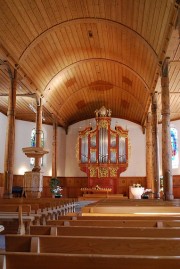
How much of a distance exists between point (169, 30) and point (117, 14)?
2426 millimetres

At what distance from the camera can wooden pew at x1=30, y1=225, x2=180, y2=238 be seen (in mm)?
2883

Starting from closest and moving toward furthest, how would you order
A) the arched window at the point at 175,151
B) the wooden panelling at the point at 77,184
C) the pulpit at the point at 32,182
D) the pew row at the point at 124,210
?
the pew row at the point at 124,210 → the pulpit at the point at 32,182 → the arched window at the point at 175,151 → the wooden panelling at the point at 77,184

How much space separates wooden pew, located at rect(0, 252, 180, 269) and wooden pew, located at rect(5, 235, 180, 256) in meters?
0.52

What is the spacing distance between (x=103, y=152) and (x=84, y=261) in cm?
1984

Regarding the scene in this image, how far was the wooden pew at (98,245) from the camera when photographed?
7.70 feet

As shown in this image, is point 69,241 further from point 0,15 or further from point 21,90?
point 21,90

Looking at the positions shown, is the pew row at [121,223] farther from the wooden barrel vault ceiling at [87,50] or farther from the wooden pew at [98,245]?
the wooden barrel vault ceiling at [87,50]

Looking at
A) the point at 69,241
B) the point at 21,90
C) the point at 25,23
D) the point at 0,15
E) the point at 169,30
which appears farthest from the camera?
the point at 21,90

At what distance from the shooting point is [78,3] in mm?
10875

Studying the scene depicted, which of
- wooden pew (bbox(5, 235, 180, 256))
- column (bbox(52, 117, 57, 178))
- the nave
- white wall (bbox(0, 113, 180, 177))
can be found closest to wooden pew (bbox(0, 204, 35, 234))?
the nave

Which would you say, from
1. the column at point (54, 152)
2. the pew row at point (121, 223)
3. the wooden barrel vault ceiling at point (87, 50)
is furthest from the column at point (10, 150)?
the pew row at point (121, 223)

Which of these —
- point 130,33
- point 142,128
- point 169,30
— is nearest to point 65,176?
point 142,128

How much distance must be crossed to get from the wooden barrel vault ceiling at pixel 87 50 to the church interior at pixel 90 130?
5cm

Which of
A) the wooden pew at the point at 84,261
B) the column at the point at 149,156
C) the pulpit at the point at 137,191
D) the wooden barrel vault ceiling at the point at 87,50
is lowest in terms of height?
the pulpit at the point at 137,191
